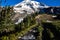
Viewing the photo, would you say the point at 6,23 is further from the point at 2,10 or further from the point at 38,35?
the point at 38,35

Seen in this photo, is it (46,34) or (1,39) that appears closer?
(1,39)

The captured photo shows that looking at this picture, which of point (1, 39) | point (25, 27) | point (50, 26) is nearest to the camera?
point (1, 39)

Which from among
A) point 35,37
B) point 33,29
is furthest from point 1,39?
point 33,29

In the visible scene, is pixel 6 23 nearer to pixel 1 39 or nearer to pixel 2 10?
pixel 2 10

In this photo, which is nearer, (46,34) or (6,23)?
(6,23)

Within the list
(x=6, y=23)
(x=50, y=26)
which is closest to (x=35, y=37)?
(x=50, y=26)

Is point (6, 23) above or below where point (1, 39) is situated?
above

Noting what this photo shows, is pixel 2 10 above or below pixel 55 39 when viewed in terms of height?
above

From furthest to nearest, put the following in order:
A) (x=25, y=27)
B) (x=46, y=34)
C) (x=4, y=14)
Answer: (x=46, y=34), (x=25, y=27), (x=4, y=14)

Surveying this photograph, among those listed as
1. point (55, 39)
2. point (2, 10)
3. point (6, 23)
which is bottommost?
point (55, 39)
